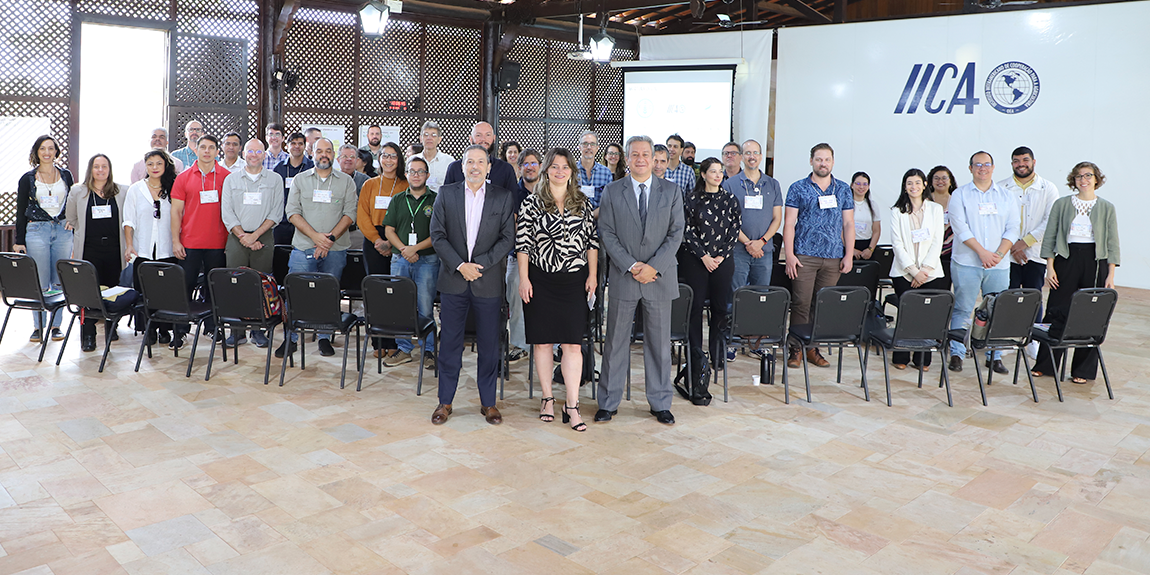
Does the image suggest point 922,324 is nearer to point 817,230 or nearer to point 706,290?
point 817,230

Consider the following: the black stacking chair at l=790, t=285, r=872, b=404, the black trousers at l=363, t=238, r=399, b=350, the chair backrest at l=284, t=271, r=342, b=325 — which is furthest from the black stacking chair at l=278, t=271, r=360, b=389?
the black stacking chair at l=790, t=285, r=872, b=404

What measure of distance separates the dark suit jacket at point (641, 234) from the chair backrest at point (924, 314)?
151cm

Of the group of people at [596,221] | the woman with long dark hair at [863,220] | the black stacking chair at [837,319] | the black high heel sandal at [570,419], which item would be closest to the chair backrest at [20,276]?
the group of people at [596,221]

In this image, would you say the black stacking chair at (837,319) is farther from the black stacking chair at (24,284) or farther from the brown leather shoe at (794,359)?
the black stacking chair at (24,284)

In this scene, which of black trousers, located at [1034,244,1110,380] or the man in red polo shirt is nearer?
black trousers, located at [1034,244,1110,380]

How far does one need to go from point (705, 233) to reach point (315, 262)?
2.80 meters

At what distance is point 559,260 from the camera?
13.3ft

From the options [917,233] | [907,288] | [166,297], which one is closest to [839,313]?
[917,233]

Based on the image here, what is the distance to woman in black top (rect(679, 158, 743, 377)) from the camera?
15.7 ft

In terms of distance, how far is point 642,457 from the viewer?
3.78m

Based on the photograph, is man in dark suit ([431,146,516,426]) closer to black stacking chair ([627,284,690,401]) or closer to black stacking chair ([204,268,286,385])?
black stacking chair ([627,284,690,401])

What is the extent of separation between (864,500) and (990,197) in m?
3.17

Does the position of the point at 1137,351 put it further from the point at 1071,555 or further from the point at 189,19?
the point at 189,19

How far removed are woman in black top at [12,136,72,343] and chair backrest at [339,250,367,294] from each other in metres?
2.06
